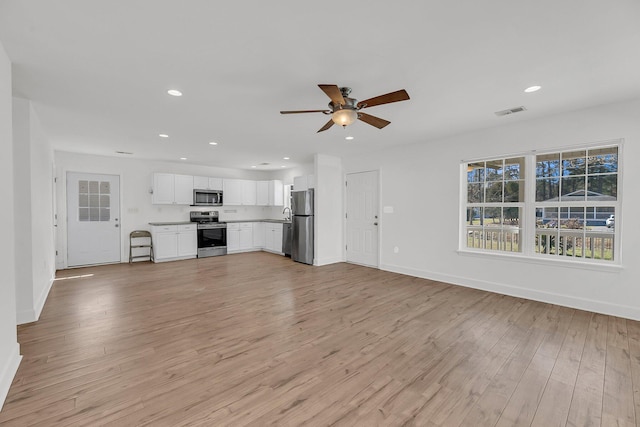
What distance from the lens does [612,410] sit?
181cm

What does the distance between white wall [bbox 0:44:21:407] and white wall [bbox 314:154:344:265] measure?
4.59 m

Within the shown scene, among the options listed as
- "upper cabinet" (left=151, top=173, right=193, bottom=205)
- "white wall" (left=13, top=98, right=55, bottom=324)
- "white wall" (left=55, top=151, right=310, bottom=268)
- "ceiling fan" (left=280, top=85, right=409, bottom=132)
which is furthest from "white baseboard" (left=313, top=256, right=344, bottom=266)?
"white wall" (left=13, top=98, right=55, bottom=324)

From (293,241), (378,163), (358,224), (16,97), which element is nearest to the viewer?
(16,97)

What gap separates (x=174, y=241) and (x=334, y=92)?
6.07 metres

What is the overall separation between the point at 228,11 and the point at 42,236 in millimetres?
4248

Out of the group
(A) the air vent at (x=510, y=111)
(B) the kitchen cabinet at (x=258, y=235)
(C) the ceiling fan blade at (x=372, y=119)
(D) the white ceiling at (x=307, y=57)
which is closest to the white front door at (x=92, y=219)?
(D) the white ceiling at (x=307, y=57)

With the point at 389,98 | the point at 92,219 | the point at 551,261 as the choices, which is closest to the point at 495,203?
the point at 551,261

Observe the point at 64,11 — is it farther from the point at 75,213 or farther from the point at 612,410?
the point at 75,213

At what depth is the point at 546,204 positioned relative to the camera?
3840 millimetres

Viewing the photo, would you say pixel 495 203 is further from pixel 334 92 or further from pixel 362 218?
pixel 334 92

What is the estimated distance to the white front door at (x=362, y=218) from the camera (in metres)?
5.96

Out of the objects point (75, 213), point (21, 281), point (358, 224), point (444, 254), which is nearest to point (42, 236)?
point (21, 281)

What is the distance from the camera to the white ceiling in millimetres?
1756

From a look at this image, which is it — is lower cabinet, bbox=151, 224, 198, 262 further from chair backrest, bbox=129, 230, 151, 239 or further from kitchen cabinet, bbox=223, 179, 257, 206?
kitchen cabinet, bbox=223, 179, 257, 206
